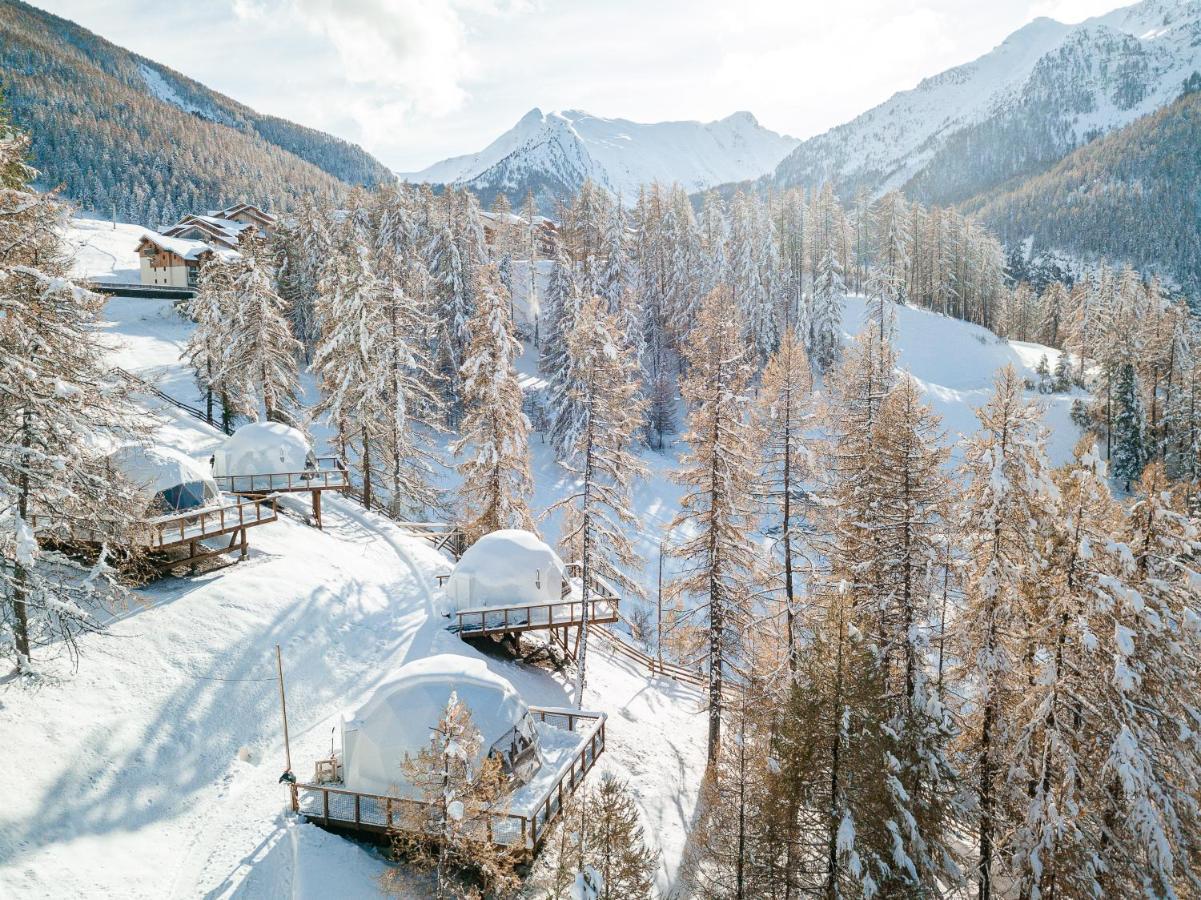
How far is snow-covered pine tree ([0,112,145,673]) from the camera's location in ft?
41.4

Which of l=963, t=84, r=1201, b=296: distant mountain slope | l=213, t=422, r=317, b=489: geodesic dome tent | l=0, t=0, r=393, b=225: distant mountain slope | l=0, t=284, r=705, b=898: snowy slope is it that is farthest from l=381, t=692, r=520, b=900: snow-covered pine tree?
l=963, t=84, r=1201, b=296: distant mountain slope

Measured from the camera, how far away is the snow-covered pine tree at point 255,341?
1374 inches

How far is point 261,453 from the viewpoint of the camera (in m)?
29.1

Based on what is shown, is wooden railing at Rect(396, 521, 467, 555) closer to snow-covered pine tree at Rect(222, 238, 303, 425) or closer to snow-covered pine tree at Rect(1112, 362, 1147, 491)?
snow-covered pine tree at Rect(222, 238, 303, 425)

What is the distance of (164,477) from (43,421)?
29.7 feet

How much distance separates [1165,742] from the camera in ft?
46.2

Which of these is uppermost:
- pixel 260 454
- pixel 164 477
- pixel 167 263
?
pixel 167 263

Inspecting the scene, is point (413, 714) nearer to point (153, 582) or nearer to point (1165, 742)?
point (153, 582)

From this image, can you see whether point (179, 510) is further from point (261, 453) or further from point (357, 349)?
point (357, 349)

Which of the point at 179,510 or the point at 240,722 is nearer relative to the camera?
the point at 240,722

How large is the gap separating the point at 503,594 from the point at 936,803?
1321 centimetres

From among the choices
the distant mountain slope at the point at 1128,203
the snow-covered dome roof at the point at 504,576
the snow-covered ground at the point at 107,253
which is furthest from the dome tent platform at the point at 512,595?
the distant mountain slope at the point at 1128,203

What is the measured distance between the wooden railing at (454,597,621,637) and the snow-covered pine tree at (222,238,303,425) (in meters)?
20.8

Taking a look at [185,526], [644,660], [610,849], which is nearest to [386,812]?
[610,849]
